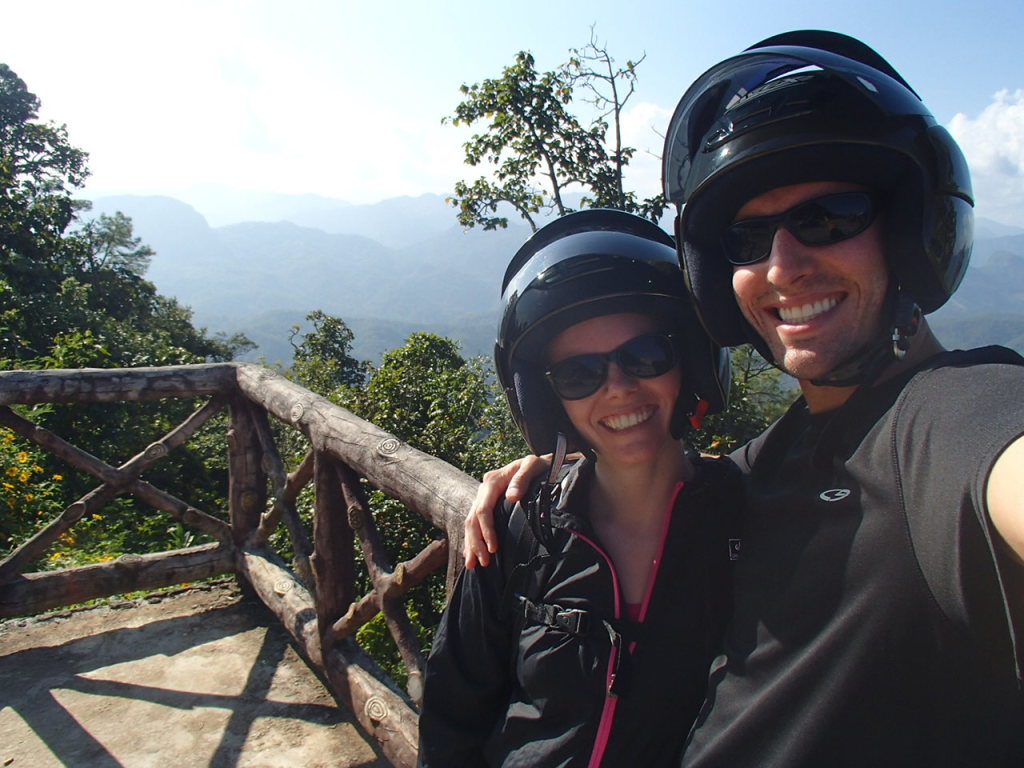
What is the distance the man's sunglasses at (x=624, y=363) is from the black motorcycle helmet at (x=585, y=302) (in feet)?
0.29

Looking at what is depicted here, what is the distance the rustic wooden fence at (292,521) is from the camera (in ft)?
8.02

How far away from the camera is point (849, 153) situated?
1188 millimetres

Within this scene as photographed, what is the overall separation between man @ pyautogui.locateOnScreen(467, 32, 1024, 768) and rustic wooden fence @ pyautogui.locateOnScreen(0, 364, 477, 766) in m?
1.02

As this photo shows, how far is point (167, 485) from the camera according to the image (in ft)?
36.8

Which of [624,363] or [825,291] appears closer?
[825,291]

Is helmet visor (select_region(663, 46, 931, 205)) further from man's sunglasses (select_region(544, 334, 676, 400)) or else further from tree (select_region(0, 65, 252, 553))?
tree (select_region(0, 65, 252, 553))

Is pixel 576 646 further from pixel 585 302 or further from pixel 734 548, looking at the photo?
pixel 585 302

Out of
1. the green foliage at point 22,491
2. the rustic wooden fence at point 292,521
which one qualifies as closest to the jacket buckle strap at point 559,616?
the rustic wooden fence at point 292,521

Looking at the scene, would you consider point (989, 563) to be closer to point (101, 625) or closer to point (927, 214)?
point (927, 214)

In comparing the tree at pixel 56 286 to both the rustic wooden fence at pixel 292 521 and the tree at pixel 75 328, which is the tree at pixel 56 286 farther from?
the rustic wooden fence at pixel 292 521

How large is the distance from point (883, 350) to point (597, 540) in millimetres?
693

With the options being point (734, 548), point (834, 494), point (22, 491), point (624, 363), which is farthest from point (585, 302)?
point (22, 491)

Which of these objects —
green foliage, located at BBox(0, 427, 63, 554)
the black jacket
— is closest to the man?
the black jacket

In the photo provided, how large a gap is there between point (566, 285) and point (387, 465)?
1165 millimetres
